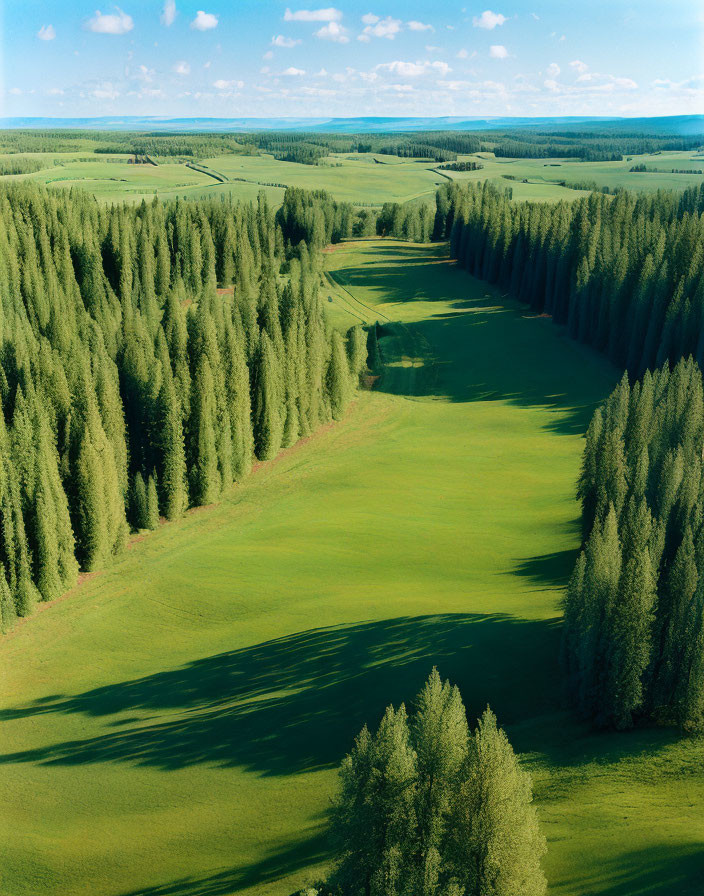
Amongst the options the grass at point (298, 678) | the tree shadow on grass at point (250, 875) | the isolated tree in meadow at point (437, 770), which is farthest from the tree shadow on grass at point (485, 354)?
the isolated tree in meadow at point (437, 770)

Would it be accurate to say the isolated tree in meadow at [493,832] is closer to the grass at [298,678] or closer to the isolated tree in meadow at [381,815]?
the isolated tree in meadow at [381,815]

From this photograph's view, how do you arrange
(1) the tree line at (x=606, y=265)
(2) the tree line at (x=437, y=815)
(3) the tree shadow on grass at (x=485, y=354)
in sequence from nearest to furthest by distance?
(2) the tree line at (x=437, y=815) < (1) the tree line at (x=606, y=265) < (3) the tree shadow on grass at (x=485, y=354)

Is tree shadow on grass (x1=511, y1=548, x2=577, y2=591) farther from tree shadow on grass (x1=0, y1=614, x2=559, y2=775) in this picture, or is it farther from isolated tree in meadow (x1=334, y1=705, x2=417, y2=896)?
isolated tree in meadow (x1=334, y1=705, x2=417, y2=896)

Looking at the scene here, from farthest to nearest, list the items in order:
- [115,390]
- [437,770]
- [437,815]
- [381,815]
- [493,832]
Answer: [115,390] → [381,815] → [437,770] → [437,815] → [493,832]

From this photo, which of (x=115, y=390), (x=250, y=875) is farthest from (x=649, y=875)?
(x=115, y=390)

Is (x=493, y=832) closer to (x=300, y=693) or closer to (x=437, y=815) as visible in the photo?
(x=437, y=815)

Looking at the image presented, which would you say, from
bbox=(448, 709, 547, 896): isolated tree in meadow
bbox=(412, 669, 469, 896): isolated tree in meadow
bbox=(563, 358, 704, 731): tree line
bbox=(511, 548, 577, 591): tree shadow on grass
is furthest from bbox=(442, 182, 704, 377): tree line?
bbox=(448, 709, 547, 896): isolated tree in meadow
